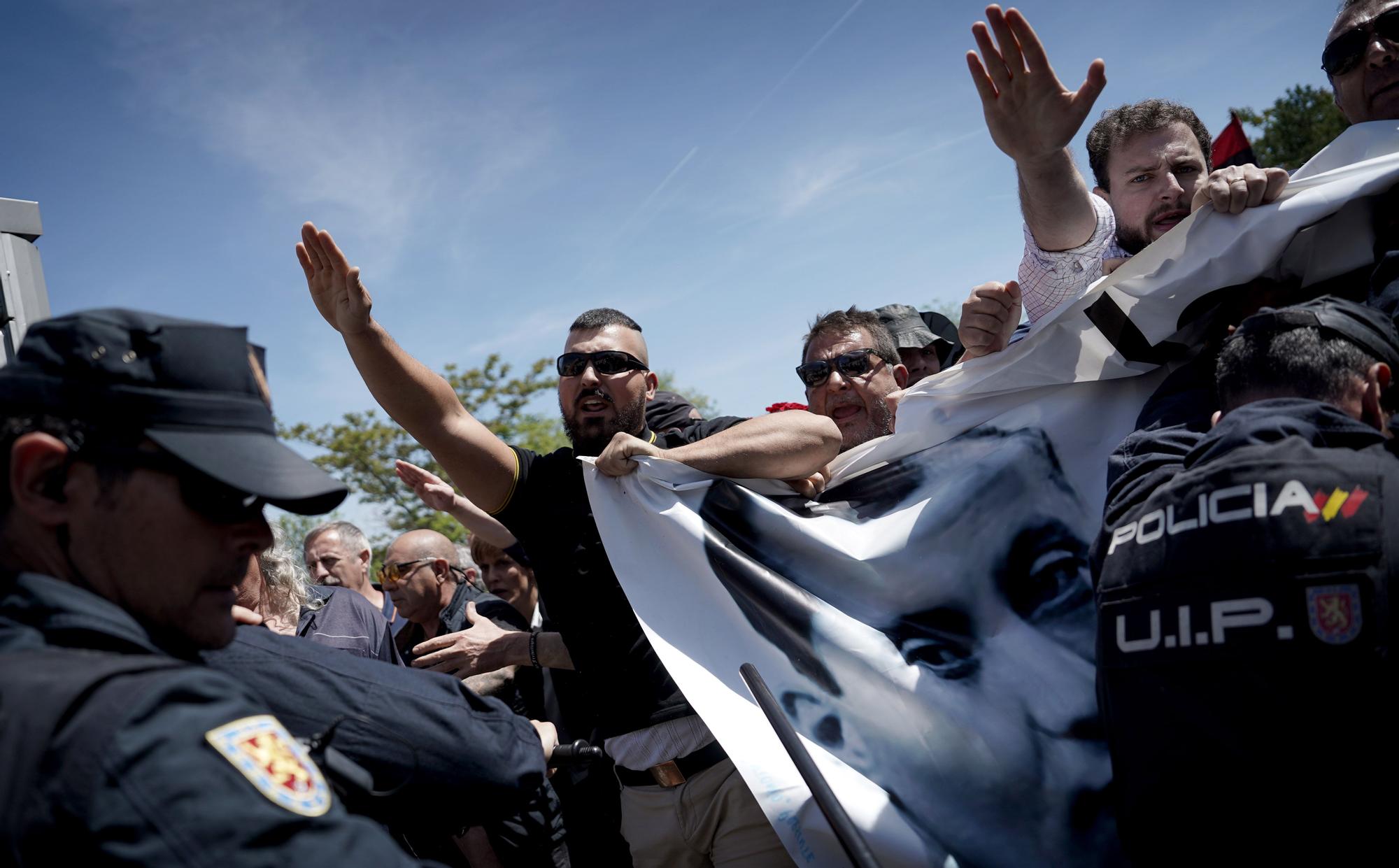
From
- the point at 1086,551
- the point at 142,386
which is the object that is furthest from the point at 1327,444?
the point at 142,386

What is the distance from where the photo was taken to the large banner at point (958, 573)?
98.2 inches

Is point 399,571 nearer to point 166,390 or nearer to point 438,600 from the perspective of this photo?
point 438,600

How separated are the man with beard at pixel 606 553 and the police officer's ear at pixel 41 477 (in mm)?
1792

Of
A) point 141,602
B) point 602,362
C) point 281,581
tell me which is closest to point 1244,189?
point 602,362

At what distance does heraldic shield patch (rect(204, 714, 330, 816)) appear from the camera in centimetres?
113

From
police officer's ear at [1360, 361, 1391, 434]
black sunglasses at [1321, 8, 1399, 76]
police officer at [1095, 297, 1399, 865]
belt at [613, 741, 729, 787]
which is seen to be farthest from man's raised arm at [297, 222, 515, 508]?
black sunglasses at [1321, 8, 1399, 76]

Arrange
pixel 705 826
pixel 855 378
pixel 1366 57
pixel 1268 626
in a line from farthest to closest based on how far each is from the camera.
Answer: pixel 855 378, pixel 705 826, pixel 1366 57, pixel 1268 626

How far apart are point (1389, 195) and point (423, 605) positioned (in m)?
4.38

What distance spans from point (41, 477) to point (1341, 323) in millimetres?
2391

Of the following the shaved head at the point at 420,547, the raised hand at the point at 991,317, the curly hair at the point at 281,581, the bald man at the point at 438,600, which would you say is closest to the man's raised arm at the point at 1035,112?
the raised hand at the point at 991,317

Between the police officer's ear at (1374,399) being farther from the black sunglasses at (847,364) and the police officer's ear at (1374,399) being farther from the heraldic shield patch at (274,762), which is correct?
the heraldic shield patch at (274,762)

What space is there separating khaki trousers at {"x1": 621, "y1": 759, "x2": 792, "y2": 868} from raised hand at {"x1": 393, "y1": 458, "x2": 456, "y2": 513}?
1.52m

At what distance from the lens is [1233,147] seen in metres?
5.07

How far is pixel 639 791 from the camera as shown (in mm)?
3152
